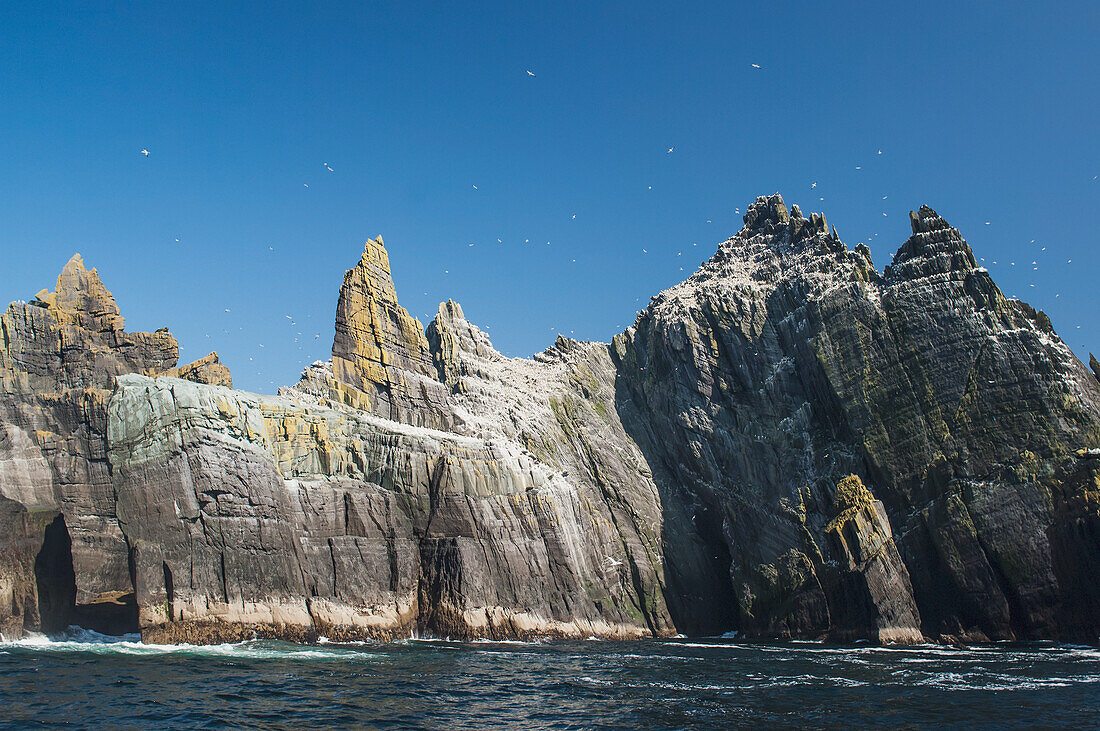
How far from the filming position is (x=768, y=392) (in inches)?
3066

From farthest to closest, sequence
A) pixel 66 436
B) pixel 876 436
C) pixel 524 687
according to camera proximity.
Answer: pixel 876 436 < pixel 66 436 < pixel 524 687

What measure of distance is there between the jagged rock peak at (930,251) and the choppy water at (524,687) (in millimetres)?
33878

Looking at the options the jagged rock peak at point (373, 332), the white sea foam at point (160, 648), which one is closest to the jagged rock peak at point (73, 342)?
the jagged rock peak at point (373, 332)

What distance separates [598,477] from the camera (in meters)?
84.5

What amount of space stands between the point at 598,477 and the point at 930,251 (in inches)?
1598

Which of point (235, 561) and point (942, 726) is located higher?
point (235, 561)

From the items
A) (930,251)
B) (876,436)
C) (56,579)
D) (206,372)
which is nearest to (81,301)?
(206,372)

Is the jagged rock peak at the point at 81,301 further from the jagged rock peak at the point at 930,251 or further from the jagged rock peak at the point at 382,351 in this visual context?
the jagged rock peak at the point at 930,251

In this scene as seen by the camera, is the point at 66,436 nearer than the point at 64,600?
No

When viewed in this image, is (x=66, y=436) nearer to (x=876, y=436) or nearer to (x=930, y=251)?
(x=876, y=436)

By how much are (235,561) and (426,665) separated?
19.4 meters

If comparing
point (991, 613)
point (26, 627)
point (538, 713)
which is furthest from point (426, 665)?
point (991, 613)

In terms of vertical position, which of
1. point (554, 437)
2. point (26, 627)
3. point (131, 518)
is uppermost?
point (554, 437)

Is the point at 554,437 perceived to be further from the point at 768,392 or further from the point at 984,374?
the point at 984,374
